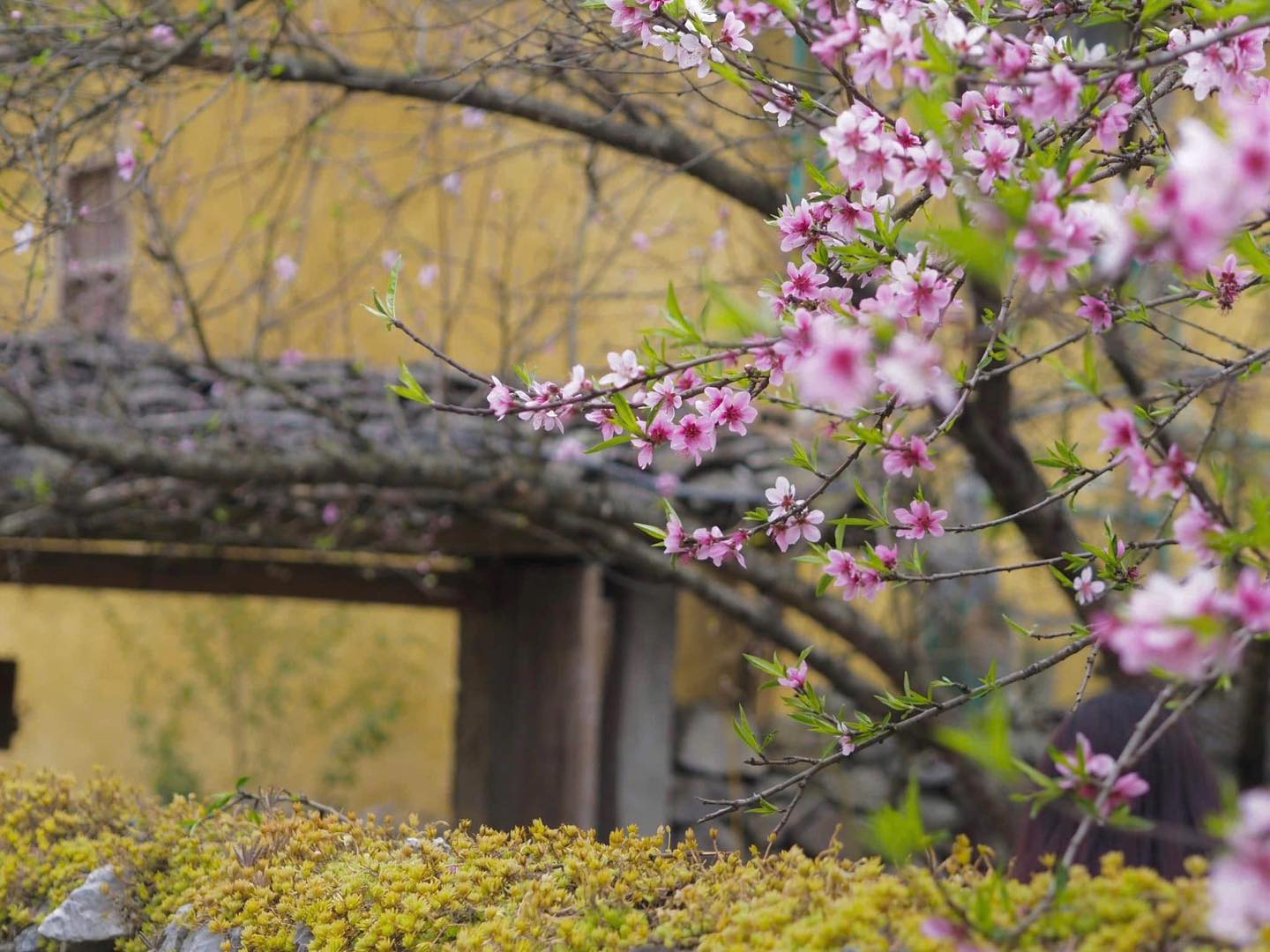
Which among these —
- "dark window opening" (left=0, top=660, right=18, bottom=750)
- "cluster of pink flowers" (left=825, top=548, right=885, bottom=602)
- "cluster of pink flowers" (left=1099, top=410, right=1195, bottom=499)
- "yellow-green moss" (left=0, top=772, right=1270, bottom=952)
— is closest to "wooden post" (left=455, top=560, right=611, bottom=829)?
"dark window opening" (left=0, top=660, right=18, bottom=750)

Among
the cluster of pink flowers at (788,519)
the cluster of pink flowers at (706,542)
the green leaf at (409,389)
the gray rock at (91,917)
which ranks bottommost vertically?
the gray rock at (91,917)

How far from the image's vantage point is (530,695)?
563 cm

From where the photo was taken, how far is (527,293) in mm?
6316

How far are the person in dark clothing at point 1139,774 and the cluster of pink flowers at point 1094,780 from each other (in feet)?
3.40

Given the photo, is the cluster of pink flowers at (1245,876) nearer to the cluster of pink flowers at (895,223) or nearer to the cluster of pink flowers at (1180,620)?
the cluster of pink flowers at (1180,620)

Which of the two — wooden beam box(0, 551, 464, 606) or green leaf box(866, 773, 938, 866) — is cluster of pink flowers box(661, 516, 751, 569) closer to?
green leaf box(866, 773, 938, 866)

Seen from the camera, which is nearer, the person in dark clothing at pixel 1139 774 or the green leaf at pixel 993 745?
the green leaf at pixel 993 745

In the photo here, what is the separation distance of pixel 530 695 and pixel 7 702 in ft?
6.38

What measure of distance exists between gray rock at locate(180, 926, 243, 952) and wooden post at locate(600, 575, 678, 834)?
3980 mm

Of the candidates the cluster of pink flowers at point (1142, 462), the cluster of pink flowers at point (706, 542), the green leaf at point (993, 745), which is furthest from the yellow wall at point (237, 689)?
the green leaf at point (993, 745)

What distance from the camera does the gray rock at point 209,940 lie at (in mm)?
2045

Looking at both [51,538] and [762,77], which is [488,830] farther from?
[51,538]

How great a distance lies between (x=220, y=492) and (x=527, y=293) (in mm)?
1898

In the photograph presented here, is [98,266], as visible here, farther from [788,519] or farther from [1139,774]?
[1139,774]
